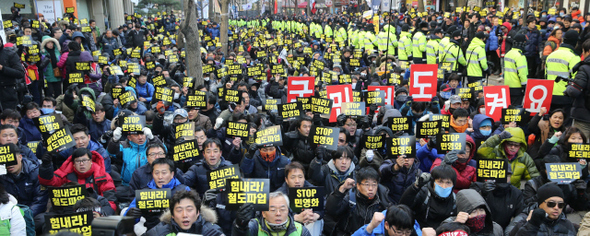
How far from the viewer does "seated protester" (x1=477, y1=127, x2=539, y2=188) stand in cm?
605

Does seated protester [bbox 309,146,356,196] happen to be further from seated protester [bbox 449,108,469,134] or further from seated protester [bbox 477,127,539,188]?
seated protester [bbox 449,108,469,134]

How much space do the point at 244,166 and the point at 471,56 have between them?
7.52 meters

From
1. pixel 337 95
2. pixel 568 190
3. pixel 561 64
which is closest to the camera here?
pixel 568 190

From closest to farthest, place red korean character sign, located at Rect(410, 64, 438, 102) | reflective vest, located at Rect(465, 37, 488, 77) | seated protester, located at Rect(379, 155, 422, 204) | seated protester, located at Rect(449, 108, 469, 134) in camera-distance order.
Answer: seated protester, located at Rect(379, 155, 422, 204)
seated protester, located at Rect(449, 108, 469, 134)
red korean character sign, located at Rect(410, 64, 438, 102)
reflective vest, located at Rect(465, 37, 488, 77)

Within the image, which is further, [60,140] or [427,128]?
[427,128]

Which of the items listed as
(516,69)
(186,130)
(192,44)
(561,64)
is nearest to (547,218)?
(186,130)

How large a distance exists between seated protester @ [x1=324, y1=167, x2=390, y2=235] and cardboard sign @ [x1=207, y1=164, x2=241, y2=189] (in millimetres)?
1009

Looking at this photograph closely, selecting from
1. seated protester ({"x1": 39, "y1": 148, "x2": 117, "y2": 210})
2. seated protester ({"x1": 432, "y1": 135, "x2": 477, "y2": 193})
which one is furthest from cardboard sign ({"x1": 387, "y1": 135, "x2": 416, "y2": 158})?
seated protester ({"x1": 39, "y1": 148, "x2": 117, "y2": 210})

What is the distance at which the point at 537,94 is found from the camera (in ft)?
26.1

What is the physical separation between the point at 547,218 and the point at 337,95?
4.45 meters

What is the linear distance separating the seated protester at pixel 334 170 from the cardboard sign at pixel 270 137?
0.50m

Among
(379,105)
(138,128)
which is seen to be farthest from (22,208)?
(379,105)

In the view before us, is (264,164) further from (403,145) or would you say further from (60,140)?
(60,140)

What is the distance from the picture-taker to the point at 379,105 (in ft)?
28.1
